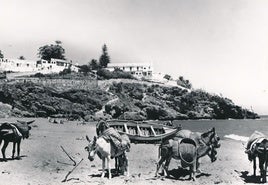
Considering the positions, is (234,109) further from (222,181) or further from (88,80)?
(222,181)

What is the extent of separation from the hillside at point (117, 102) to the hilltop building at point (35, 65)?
60.5ft

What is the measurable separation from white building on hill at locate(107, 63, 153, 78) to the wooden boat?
107787mm

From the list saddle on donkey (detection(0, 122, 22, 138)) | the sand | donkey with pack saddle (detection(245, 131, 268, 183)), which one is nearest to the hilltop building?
the sand

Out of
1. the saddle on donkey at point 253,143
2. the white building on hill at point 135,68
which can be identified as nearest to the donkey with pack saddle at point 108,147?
the saddle on donkey at point 253,143

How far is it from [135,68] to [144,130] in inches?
4459

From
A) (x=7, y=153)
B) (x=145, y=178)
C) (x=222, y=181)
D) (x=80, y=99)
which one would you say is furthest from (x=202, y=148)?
(x=80, y=99)

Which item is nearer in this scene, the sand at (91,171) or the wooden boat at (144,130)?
the sand at (91,171)

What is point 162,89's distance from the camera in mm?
115750

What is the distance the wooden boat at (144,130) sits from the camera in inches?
1171

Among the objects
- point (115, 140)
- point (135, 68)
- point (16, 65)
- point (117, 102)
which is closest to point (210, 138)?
point (115, 140)

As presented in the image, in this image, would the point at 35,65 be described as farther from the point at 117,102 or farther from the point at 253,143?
the point at 253,143

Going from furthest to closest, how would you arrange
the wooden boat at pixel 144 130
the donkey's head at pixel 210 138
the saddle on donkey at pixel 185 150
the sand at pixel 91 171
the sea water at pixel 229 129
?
1. the sea water at pixel 229 129
2. the wooden boat at pixel 144 130
3. the donkey's head at pixel 210 138
4. the saddle on donkey at pixel 185 150
5. the sand at pixel 91 171

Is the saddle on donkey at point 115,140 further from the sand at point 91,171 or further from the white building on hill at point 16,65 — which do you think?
the white building on hill at point 16,65

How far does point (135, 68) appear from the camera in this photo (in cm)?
14388
